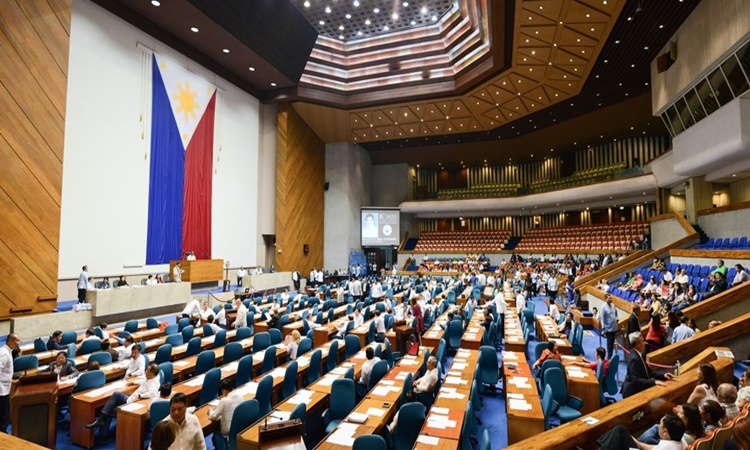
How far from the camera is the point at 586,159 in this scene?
96.9ft

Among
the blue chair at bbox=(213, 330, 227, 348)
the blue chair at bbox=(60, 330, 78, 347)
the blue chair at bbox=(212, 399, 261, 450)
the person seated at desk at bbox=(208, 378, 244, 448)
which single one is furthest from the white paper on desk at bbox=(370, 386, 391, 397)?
the blue chair at bbox=(60, 330, 78, 347)

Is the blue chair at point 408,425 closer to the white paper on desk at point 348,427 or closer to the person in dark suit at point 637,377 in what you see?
the white paper on desk at point 348,427

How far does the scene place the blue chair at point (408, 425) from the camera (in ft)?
14.3

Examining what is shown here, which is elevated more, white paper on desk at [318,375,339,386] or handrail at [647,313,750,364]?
handrail at [647,313,750,364]

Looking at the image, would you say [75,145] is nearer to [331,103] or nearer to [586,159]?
[331,103]

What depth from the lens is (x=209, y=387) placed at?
5512 mm

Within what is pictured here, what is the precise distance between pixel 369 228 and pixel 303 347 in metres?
21.5

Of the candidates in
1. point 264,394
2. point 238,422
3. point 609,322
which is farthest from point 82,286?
point 609,322

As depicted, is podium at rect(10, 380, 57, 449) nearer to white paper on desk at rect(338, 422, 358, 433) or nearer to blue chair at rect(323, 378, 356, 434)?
blue chair at rect(323, 378, 356, 434)

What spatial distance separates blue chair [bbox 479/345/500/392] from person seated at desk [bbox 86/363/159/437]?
15.8 ft

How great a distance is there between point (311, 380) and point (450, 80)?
58.9 ft

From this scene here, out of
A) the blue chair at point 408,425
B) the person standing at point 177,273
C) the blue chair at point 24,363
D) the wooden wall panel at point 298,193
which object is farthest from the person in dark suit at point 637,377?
the wooden wall panel at point 298,193

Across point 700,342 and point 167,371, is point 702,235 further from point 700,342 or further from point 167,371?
point 167,371

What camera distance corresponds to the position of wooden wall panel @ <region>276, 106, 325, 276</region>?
22328 mm
